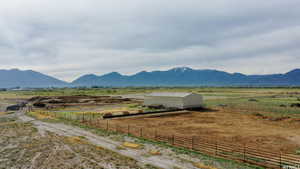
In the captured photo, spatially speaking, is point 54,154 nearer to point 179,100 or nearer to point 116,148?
point 116,148

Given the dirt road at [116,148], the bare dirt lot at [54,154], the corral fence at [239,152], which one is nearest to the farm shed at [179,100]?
the corral fence at [239,152]

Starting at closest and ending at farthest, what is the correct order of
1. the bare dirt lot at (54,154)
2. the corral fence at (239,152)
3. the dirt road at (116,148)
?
the corral fence at (239,152) < the dirt road at (116,148) < the bare dirt lot at (54,154)

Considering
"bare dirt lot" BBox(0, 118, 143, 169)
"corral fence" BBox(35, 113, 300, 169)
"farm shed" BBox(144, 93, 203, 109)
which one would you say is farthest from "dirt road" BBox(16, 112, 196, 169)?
"farm shed" BBox(144, 93, 203, 109)

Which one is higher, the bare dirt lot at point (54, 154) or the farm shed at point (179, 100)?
the farm shed at point (179, 100)

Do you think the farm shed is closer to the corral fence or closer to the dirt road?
the corral fence

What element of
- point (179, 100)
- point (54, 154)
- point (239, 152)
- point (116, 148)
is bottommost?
point (54, 154)

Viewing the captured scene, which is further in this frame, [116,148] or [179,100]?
[179,100]

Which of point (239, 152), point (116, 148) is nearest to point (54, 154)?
point (116, 148)

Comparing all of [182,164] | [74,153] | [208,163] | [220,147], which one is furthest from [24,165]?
[220,147]

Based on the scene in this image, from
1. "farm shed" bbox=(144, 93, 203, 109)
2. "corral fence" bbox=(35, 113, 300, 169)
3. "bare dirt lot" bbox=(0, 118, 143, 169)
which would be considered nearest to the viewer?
"corral fence" bbox=(35, 113, 300, 169)

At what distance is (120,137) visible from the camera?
80.0 feet

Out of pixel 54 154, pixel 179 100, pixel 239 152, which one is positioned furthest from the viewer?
pixel 179 100

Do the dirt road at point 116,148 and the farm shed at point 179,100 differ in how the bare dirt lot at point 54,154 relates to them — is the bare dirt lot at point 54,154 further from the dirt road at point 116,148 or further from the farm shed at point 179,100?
the farm shed at point 179,100

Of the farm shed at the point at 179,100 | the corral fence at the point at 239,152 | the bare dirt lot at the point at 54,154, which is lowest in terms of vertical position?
the bare dirt lot at the point at 54,154
